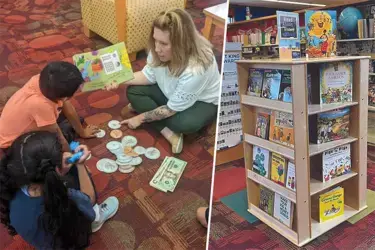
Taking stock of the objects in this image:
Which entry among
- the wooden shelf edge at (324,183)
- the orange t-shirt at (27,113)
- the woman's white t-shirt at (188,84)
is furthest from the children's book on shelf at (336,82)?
the orange t-shirt at (27,113)

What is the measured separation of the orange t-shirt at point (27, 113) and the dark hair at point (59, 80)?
0.10ft

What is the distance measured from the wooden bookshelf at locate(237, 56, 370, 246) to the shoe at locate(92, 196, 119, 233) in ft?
1.40

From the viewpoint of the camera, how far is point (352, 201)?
3.89 feet

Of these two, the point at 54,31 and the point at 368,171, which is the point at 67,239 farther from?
the point at 54,31

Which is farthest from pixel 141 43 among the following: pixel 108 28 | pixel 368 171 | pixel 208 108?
pixel 368 171

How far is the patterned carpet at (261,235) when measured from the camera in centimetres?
86

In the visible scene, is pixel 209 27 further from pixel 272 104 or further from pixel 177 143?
pixel 177 143

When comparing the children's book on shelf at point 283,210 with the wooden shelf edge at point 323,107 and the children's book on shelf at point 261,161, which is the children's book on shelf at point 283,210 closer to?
the children's book on shelf at point 261,161

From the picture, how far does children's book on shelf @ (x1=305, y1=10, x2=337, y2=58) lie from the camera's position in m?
0.86

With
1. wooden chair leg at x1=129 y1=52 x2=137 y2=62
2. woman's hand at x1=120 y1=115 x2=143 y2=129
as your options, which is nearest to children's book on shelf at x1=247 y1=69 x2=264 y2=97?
woman's hand at x1=120 y1=115 x2=143 y2=129

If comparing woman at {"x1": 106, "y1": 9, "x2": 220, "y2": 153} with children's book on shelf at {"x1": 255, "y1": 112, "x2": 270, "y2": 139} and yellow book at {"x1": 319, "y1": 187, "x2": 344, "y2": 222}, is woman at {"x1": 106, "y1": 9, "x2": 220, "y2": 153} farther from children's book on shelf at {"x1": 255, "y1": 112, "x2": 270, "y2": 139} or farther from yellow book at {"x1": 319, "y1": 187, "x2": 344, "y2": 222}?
yellow book at {"x1": 319, "y1": 187, "x2": 344, "y2": 222}

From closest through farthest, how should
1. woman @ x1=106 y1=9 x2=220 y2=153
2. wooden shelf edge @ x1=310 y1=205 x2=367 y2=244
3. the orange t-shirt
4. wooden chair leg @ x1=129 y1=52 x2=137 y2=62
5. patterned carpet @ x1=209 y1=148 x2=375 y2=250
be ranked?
patterned carpet @ x1=209 y1=148 x2=375 y2=250, wooden shelf edge @ x1=310 y1=205 x2=367 y2=244, the orange t-shirt, woman @ x1=106 y1=9 x2=220 y2=153, wooden chair leg @ x1=129 y1=52 x2=137 y2=62

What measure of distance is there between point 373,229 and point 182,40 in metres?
0.82

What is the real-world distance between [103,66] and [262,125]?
24.8 inches
